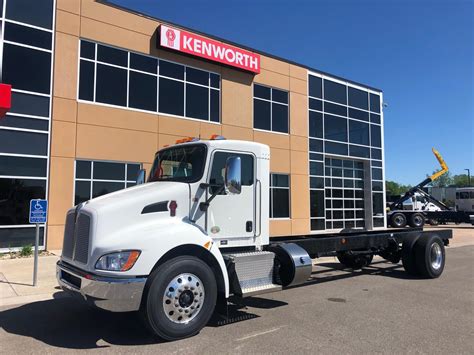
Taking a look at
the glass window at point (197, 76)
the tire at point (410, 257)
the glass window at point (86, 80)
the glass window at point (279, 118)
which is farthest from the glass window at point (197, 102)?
the tire at point (410, 257)

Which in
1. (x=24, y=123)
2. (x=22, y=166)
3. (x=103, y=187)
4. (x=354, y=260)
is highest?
(x=24, y=123)

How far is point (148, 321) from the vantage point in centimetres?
493

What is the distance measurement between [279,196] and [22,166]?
39.4ft

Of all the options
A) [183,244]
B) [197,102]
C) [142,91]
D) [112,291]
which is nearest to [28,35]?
[142,91]

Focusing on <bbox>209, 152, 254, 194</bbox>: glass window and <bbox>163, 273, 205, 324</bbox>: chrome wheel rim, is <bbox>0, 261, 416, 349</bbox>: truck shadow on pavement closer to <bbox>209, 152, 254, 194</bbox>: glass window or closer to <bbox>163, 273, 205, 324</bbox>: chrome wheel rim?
<bbox>163, 273, 205, 324</bbox>: chrome wheel rim

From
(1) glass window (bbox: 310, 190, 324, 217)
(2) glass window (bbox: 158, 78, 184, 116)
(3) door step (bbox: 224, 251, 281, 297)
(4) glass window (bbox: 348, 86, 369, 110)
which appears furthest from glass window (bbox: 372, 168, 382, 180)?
(3) door step (bbox: 224, 251, 281, 297)

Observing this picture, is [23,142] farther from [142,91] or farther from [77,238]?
[77,238]

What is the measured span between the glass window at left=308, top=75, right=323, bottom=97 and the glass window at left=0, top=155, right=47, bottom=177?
586 inches

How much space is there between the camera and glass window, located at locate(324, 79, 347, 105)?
24094mm

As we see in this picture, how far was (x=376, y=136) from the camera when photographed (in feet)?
88.4

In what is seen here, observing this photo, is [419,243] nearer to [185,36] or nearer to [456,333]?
[456,333]

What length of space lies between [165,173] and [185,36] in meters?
13.0

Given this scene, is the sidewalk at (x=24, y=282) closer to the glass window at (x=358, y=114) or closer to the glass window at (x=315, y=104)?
the glass window at (x=315, y=104)

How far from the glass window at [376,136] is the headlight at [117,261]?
24243 millimetres
